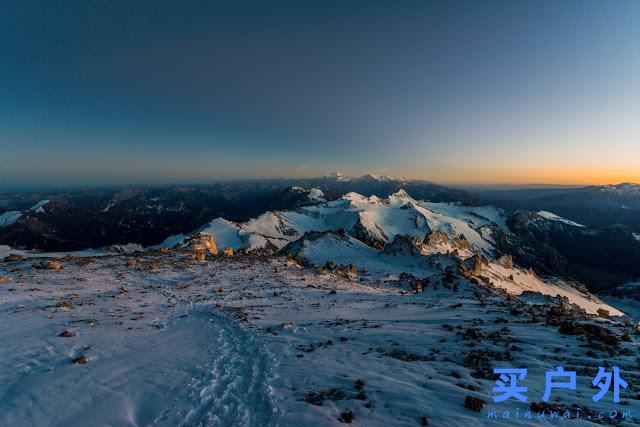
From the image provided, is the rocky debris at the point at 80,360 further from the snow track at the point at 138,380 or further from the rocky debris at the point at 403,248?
the rocky debris at the point at 403,248

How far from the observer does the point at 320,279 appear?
123 ft

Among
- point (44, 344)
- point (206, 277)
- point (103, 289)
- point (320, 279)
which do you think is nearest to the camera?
point (44, 344)

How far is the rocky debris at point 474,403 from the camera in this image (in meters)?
9.40

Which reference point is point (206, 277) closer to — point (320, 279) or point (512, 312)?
point (320, 279)

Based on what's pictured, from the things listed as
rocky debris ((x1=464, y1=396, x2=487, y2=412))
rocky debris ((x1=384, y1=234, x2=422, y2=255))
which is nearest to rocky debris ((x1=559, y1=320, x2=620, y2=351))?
rocky debris ((x1=464, y1=396, x2=487, y2=412))

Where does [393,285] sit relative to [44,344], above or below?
below

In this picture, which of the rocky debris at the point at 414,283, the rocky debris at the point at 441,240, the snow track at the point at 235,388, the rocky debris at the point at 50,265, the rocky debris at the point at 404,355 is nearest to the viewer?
the snow track at the point at 235,388

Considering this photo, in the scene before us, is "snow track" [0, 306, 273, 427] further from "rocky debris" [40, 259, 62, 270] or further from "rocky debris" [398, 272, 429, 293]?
"rocky debris" [398, 272, 429, 293]

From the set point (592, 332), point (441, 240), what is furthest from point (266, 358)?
point (441, 240)

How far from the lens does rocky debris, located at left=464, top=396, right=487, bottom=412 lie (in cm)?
940

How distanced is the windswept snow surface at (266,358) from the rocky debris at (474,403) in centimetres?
16

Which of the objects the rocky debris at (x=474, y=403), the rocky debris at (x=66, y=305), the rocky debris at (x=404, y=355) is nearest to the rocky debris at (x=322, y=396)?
the rocky debris at (x=474, y=403)

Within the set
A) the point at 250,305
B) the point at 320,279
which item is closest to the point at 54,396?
the point at 250,305

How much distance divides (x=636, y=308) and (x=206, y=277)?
15760 cm
